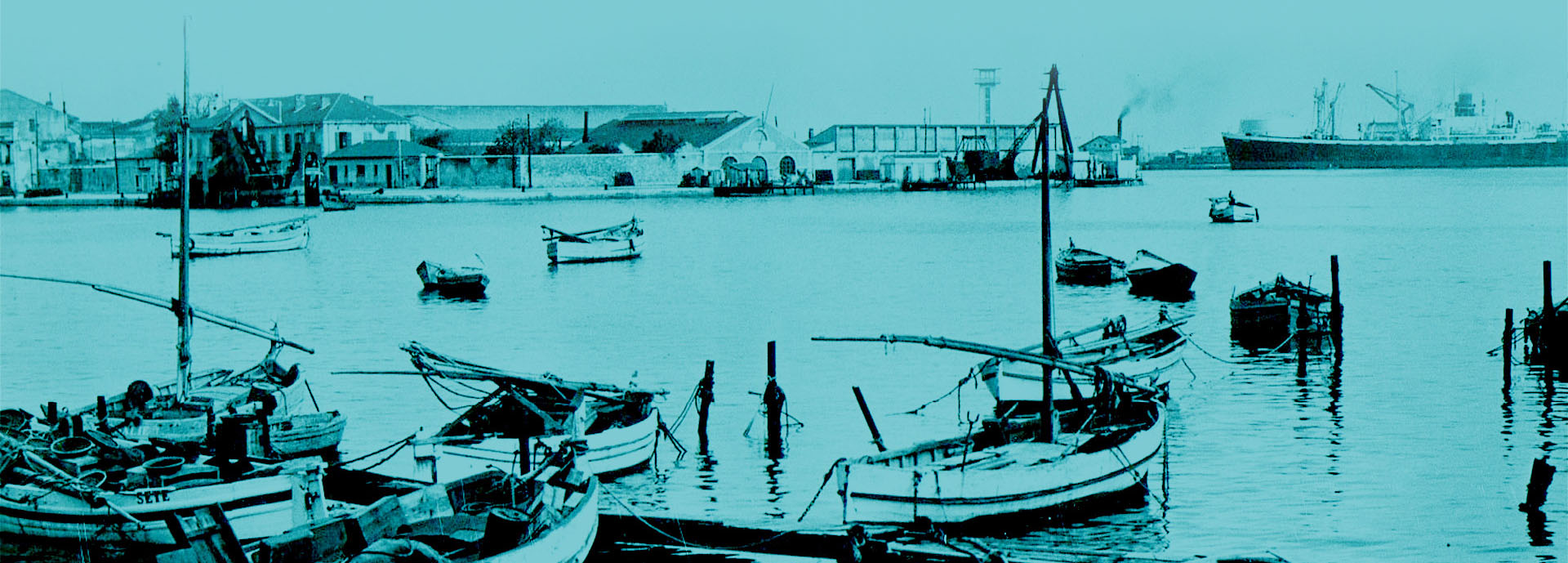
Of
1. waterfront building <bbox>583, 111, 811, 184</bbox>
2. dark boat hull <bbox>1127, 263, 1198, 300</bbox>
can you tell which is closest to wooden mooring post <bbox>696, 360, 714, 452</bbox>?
dark boat hull <bbox>1127, 263, 1198, 300</bbox>

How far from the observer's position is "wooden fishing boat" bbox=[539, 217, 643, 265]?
7225 centimetres

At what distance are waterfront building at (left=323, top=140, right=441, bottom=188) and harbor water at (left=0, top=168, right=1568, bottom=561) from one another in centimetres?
3714

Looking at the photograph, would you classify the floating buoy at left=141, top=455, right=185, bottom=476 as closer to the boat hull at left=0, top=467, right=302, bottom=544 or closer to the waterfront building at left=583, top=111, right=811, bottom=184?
the boat hull at left=0, top=467, right=302, bottom=544

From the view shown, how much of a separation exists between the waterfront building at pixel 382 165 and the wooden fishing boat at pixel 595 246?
69.0 meters

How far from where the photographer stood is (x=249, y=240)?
8281 centimetres

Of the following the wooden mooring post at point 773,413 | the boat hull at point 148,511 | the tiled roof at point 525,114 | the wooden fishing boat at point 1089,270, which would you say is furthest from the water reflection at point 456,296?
the tiled roof at point 525,114

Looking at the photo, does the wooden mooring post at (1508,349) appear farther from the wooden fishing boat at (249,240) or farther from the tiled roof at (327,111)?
the tiled roof at (327,111)

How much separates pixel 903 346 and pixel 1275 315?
8.77 meters

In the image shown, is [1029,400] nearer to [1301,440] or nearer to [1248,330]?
[1301,440]

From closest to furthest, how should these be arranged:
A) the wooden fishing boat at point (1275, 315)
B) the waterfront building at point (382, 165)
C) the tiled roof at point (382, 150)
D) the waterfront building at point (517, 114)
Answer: the wooden fishing boat at point (1275, 315)
the tiled roof at point (382, 150)
the waterfront building at point (382, 165)
the waterfront building at point (517, 114)

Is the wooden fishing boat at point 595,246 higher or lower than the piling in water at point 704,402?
higher

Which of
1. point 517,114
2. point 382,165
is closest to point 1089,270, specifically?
point 382,165

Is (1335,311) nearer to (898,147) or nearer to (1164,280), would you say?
(1164,280)

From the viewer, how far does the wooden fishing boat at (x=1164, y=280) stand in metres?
53.2
